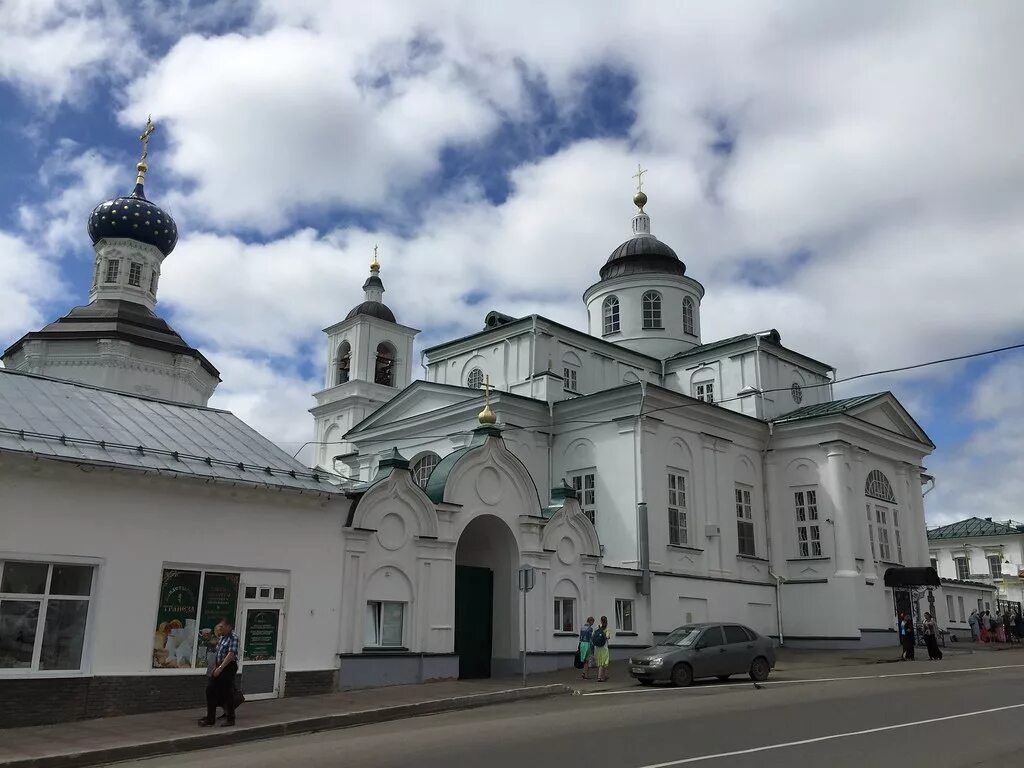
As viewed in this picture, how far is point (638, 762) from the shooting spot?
8.72 m

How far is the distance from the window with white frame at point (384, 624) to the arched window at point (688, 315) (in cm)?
2346

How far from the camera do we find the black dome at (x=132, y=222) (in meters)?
39.9

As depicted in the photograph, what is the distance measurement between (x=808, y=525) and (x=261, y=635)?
21.2 m

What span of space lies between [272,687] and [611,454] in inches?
577

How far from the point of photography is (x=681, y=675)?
17281 mm

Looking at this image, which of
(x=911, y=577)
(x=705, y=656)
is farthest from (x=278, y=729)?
(x=911, y=577)

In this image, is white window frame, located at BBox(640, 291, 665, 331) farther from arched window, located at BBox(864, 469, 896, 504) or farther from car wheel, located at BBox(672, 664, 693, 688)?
car wheel, located at BBox(672, 664, 693, 688)

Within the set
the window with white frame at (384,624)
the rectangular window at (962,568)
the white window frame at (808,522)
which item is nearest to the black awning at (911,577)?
the white window frame at (808,522)

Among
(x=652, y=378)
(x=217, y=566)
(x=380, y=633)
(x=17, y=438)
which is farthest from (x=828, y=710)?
(x=652, y=378)

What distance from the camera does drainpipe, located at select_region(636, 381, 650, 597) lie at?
24403 mm

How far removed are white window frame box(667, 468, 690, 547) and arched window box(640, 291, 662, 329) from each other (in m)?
10.4

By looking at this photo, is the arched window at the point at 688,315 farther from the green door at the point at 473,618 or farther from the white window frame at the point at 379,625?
the white window frame at the point at 379,625

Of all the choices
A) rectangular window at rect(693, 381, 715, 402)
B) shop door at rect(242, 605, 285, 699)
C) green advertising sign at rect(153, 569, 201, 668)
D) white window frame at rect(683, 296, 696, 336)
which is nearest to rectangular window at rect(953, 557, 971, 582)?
white window frame at rect(683, 296, 696, 336)

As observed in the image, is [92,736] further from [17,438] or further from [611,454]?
[611,454]
